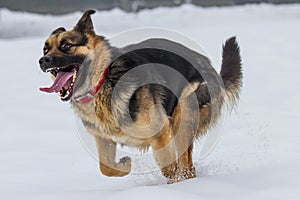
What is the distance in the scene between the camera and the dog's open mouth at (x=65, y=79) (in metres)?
4.00

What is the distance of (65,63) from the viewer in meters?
4.03

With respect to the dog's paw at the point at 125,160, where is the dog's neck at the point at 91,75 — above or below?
above

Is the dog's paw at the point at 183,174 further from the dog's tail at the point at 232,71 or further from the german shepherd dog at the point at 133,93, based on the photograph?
the dog's tail at the point at 232,71

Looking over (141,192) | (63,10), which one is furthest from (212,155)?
(63,10)

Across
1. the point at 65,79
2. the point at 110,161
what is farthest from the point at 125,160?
the point at 65,79

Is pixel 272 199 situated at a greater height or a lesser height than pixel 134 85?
lesser

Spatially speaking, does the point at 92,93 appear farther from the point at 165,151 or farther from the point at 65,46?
the point at 165,151

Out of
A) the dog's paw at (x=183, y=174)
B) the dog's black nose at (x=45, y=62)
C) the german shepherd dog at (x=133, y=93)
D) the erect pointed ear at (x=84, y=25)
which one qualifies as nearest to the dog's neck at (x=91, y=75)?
the german shepherd dog at (x=133, y=93)

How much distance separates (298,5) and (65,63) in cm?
1080

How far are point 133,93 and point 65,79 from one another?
48cm

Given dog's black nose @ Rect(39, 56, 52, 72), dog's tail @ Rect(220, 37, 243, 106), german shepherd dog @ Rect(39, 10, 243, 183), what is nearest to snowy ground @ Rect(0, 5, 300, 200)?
german shepherd dog @ Rect(39, 10, 243, 183)

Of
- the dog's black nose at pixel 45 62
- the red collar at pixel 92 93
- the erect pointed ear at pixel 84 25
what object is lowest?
the red collar at pixel 92 93

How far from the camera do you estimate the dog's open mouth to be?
13.1 ft

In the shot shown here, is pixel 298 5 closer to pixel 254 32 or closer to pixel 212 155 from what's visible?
pixel 254 32
